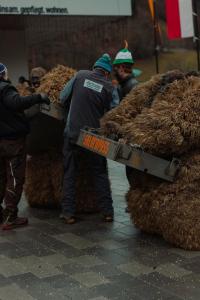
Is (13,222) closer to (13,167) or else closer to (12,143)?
(13,167)

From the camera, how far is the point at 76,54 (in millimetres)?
34031

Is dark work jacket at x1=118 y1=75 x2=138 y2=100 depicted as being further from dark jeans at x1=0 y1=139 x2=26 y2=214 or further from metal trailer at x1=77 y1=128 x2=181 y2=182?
metal trailer at x1=77 y1=128 x2=181 y2=182

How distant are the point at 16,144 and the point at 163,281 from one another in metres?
2.66

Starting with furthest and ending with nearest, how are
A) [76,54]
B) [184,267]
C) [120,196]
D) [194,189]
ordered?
1. [76,54]
2. [120,196]
3. [194,189]
4. [184,267]

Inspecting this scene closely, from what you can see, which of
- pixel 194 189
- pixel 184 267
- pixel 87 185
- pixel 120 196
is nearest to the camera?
pixel 184 267

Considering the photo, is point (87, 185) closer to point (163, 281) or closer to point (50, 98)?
point (50, 98)

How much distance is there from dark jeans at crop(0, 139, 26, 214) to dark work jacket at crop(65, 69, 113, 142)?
1.93 feet

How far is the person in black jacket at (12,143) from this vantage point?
21.3ft

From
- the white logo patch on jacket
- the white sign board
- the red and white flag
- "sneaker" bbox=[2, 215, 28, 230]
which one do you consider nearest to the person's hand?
the white logo patch on jacket

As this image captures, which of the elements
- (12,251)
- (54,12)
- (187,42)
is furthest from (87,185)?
(187,42)

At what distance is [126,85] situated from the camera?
7.18 metres

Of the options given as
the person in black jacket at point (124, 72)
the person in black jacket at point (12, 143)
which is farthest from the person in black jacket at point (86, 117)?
the person in black jacket at point (12, 143)

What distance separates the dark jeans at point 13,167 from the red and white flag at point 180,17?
25.9 ft

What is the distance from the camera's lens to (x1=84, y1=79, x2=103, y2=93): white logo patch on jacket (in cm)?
664
